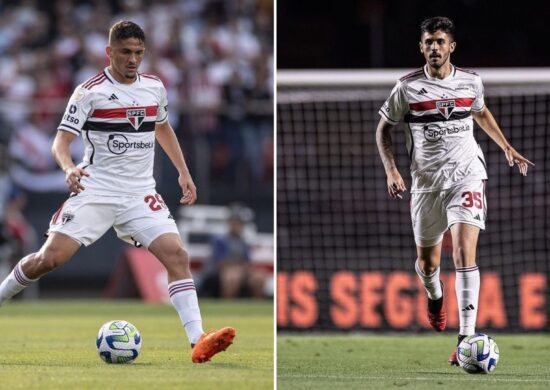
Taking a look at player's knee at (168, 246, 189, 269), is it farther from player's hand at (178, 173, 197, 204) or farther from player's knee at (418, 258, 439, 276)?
player's knee at (418, 258, 439, 276)

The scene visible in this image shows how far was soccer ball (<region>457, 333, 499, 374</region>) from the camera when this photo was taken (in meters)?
8.38

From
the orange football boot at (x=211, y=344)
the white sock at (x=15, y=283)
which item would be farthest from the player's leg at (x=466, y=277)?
the white sock at (x=15, y=283)

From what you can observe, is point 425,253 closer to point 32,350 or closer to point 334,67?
point 32,350

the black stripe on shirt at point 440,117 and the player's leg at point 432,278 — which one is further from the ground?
the black stripe on shirt at point 440,117

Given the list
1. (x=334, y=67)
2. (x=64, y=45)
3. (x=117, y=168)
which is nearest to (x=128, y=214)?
(x=117, y=168)

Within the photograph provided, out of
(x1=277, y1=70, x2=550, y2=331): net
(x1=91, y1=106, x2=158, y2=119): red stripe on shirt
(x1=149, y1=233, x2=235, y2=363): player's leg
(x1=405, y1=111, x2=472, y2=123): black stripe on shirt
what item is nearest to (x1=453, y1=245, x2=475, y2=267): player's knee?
(x1=405, y1=111, x2=472, y2=123): black stripe on shirt

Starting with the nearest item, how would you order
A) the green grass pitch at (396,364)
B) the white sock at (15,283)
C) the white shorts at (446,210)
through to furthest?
the green grass pitch at (396,364), the white sock at (15,283), the white shorts at (446,210)

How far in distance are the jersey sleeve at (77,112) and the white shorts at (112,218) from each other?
0.51 metres

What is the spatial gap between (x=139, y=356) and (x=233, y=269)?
415 inches

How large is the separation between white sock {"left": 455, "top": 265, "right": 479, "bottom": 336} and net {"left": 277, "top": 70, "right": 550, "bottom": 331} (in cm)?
512

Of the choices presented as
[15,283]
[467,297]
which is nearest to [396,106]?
[467,297]

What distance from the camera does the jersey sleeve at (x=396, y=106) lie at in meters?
9.50

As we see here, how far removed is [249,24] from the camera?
23812 millimetres

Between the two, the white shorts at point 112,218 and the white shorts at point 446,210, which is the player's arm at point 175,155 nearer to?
the white shorts at point 112,218
